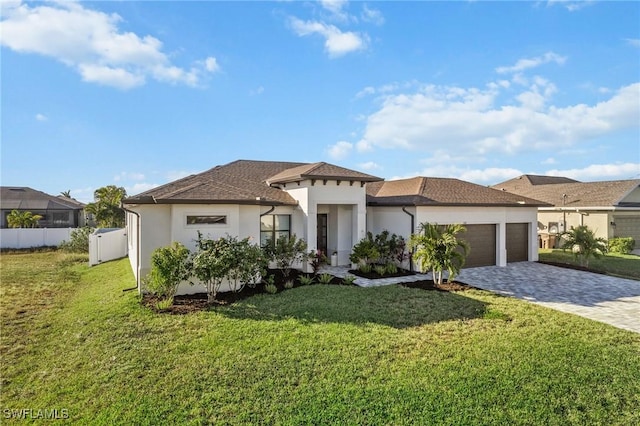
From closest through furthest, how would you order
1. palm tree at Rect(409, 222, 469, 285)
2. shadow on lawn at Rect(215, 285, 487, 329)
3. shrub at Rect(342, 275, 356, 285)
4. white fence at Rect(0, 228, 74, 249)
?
shadow on lawn at Rect(215, 285, 487, 329) → palm tree at Rect(409, 222, 469, 285) → shrub at Rect(342, 275, 356, 285) → white fence at Rect(0, 228, 74, 249)

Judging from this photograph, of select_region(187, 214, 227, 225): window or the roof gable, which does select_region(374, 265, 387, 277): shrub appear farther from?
the roof gable

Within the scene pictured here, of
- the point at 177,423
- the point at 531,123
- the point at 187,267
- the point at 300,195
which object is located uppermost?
the point at 531,123

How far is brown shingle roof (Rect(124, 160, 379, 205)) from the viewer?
1157 cm

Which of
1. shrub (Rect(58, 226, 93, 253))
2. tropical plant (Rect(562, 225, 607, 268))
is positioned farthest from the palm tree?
shrub (Rect(58, 226, 93, 253))

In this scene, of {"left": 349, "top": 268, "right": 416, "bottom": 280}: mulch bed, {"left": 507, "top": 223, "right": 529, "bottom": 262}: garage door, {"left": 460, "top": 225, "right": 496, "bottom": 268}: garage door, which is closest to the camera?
{"left": 349, "top": 268, "right": 416, "bottom": 280}: mulch bed

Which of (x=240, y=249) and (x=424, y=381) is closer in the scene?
(x=424, y=381)

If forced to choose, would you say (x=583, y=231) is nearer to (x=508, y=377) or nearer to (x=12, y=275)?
(x=508, y=377)

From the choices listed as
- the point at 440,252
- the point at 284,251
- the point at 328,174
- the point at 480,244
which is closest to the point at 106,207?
the point at 284,251

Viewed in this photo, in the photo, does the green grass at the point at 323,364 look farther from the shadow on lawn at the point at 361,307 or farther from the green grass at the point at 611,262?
the green grass at the point at 611,262

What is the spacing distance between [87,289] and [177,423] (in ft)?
35.5

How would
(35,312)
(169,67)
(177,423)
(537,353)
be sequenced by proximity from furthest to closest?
(169,67), (35,312), (537,353), (177,423)

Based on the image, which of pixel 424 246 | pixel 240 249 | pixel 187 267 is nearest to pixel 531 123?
pixel 424 246

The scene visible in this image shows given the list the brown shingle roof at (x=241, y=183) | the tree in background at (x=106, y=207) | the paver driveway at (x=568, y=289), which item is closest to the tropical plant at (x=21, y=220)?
the tree in background at (x=106, y=207)

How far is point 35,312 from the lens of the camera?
10438 mm
